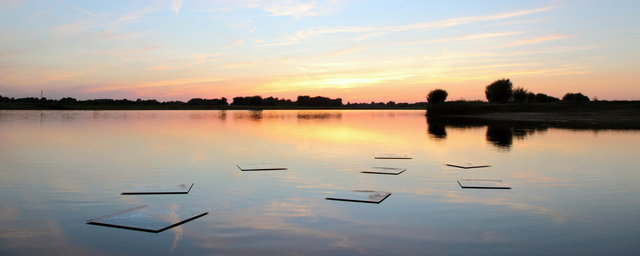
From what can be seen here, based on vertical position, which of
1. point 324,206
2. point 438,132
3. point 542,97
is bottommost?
point 324,206

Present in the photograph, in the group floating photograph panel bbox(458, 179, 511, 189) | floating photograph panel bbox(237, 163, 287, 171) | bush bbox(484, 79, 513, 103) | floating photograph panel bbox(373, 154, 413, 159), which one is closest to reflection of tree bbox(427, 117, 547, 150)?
floating photograph panel bbox(373, 154, 413, 159)

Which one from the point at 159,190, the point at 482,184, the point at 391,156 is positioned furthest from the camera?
the point at 391,156

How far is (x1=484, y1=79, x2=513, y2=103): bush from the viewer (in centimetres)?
8419

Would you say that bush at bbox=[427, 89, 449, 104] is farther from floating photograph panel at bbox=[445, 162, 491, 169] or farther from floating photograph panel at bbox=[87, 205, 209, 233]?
floating photograph panel at bbox=[87, 205, 209, 233]

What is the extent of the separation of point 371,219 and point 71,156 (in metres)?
14.0

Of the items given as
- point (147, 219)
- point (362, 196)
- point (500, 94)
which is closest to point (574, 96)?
point (500, 94)

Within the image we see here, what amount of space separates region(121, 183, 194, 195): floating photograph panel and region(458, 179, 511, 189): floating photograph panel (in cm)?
656

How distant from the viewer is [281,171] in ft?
45.5

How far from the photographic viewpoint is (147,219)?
307 inches

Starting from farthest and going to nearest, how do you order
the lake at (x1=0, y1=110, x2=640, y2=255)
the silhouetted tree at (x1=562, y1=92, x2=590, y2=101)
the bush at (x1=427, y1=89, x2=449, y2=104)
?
the silhouetted tree at (x1=562, y1=92, x2=590, y2=101) → the bush at (x1=427, y1=89, x2=449, y2=104) → the lake at (x1=0, y1=110, x2=640, y2=255)

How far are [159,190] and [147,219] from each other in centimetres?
271

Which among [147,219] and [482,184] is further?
[482,184]

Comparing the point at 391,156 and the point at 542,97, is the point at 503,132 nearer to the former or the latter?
the point at 391,156

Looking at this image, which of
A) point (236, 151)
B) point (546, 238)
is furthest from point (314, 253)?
point (236, 151)
